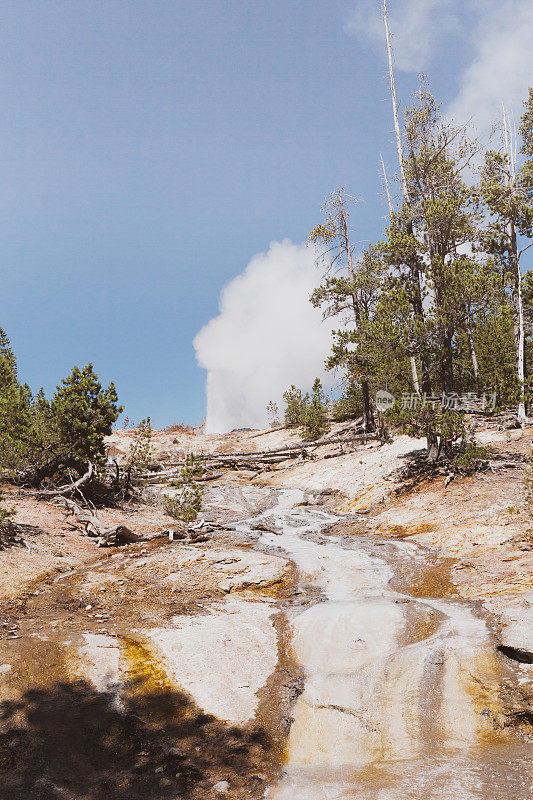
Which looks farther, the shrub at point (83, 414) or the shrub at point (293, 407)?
the shrub at point (293, 407)

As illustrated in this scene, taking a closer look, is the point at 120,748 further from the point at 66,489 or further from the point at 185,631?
the point at 66,489

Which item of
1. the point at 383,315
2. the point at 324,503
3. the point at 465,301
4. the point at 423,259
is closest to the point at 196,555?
the point at 324,503

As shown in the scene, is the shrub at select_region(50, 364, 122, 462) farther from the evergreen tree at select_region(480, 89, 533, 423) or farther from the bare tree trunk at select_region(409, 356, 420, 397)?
the evergreen tree at select_region(480, 89, 533, 423)

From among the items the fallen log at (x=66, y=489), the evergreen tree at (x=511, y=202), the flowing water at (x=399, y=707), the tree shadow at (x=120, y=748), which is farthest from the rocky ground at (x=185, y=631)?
the evergreen tree at (x=511, y=202)

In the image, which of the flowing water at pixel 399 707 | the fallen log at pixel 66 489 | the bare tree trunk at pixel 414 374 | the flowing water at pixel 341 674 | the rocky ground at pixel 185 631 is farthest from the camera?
the bare tree trunk at pixel 414 374

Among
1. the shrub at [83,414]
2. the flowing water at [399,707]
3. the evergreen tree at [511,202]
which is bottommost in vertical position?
the flowing water at [399,707]

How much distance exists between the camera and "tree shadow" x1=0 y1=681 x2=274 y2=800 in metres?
3.74

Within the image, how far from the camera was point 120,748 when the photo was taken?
4.25 m

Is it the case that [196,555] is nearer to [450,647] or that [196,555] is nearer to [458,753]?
[450,647]

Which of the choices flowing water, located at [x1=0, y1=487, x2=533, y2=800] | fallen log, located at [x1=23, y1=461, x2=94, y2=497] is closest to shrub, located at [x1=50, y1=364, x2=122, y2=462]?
fallen log, located at [x1=23, y1=461, x2=94, y2=497]

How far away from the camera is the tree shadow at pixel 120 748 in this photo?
374 centimetres

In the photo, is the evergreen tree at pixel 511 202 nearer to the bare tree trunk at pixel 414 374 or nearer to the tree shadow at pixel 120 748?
the bare tree trunk at pixel 414 374

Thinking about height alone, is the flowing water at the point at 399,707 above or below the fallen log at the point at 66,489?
below

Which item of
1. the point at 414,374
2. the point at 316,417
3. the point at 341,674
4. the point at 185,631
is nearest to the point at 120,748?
the point at 185,631
